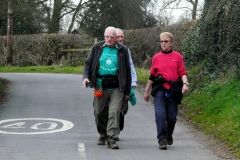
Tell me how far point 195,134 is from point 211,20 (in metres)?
5.62

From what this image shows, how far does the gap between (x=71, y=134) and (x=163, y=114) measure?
7.36 feet

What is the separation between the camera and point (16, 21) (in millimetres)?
43844

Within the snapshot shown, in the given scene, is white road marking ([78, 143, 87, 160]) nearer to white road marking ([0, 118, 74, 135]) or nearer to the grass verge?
white road marking ([0, 118, 74, 135])

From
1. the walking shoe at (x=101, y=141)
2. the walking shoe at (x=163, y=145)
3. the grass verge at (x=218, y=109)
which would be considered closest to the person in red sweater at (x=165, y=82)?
the walking shoe at (x=163, y=145)

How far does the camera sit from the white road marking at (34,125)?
35.2ft

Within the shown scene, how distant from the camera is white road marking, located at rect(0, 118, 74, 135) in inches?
422

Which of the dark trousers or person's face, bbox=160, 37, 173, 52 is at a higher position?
person's face, bbox=160, 37, 173, 52

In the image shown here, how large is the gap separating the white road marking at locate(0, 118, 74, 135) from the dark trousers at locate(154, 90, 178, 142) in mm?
2597

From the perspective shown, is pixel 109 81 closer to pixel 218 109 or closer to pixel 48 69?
pixel 218 109

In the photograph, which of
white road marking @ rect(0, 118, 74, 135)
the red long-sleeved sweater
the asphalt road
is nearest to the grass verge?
Answer: the asphalt road

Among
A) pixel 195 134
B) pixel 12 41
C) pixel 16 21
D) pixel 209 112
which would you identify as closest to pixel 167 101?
pixel 195 134

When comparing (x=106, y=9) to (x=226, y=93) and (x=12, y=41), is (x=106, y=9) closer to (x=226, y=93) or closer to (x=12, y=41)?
(x=12, y=41)

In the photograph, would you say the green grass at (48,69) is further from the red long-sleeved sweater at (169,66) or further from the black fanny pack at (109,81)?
the red long-sleeved sweater at (169,66)

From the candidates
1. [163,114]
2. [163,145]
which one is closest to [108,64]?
[163,114]
